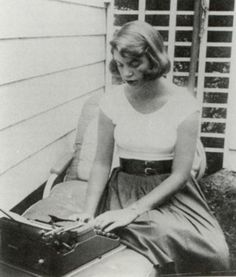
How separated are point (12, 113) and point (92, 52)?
54 cm

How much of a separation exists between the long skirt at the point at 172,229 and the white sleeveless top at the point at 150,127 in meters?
0.05

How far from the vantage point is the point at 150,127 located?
3.65 ft

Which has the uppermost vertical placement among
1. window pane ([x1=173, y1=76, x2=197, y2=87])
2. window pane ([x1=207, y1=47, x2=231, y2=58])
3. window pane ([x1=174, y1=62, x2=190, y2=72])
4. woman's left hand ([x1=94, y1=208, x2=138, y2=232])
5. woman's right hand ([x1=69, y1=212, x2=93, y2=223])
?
window pane ([x1=207, y1=47, x2=231, y2=58])

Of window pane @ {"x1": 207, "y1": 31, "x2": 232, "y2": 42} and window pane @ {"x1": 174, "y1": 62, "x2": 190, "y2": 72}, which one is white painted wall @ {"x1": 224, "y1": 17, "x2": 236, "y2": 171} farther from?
window pane @ {"x1": 174, "y1": 62, "x2": 190, "y2": 72}

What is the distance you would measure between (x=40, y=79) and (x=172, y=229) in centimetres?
55

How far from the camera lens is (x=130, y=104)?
1148 millimetres

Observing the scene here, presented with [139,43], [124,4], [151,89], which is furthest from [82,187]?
[124,4]

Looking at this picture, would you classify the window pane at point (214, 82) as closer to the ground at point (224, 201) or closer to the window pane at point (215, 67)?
the window pane at point (215, 67)

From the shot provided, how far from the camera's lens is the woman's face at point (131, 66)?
104 cm

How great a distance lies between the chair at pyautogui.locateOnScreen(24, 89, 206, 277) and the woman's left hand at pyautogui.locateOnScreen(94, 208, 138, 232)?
0.05 m

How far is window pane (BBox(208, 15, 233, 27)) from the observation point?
1540 mm

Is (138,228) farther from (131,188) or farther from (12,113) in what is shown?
(12,113)

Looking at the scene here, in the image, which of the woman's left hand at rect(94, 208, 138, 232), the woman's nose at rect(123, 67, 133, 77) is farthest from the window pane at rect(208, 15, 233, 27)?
the woman's left hand at rect(94, 208, 138, 232)

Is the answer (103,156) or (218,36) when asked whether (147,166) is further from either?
(218,36)
